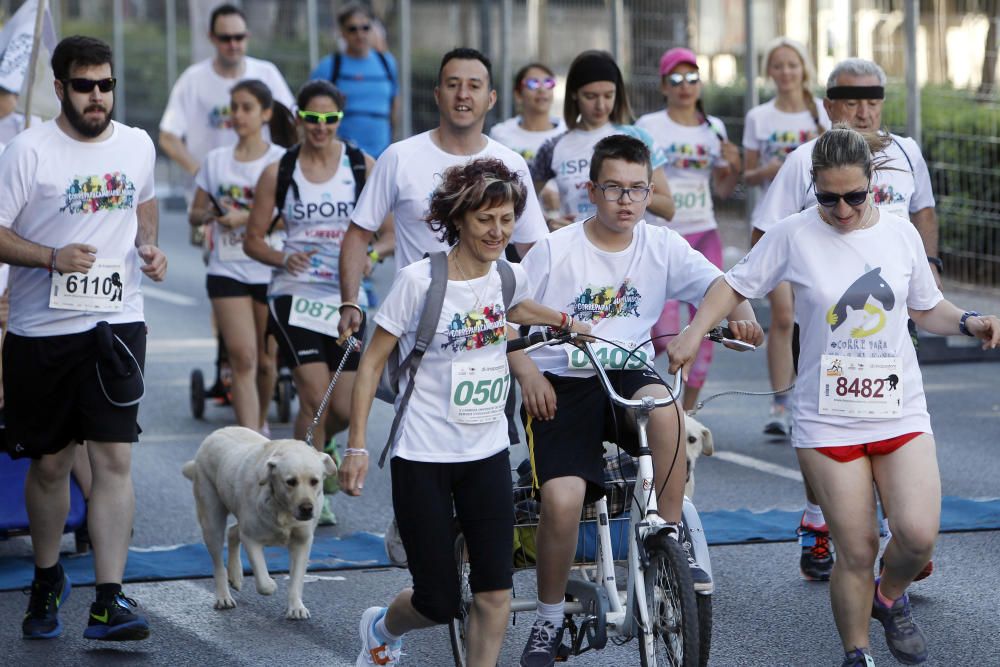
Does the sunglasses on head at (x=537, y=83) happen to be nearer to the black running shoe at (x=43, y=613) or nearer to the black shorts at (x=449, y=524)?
→ the black running shoe at (x=43, y=613)

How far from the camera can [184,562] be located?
318 inches

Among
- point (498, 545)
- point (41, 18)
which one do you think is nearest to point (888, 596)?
point (498, 545)

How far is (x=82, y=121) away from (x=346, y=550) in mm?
2480

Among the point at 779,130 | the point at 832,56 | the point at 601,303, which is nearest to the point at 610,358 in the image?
the point at 601,303

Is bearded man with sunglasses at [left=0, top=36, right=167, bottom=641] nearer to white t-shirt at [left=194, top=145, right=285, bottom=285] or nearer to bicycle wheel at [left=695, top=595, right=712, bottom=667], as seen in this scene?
bicycle wheel at [left=695, top=595, right=712, bottom=667]

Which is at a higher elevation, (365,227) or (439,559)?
(365,227)

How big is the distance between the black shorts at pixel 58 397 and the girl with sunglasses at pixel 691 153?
497 cm

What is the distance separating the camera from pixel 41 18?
881 centimetres

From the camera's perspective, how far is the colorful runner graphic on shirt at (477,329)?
5.64 meters

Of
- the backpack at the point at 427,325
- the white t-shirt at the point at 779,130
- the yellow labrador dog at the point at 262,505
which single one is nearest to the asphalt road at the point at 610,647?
the yellow labrador dog at the point at 262,505

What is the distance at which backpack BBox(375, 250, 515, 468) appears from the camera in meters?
5.59

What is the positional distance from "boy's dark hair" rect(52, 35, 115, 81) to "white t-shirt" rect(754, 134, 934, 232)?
9.70 ft

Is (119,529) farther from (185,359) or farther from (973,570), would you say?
(185,359)

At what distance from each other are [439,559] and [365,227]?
2363 millimetres
